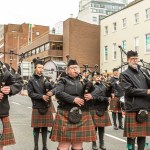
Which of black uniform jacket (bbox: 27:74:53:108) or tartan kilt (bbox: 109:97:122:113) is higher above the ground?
black uniform jacket (bbox: 27:74:53:108)

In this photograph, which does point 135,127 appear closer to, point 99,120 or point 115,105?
point 99,120

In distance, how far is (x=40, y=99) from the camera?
739cm

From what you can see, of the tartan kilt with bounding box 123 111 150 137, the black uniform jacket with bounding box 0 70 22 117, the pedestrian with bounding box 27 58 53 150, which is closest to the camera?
the black uniform jacket with bounding box 0 70 22 117

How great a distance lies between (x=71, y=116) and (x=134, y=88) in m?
1.22

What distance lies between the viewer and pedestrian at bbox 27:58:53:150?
7.28 m

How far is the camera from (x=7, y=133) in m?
5.43

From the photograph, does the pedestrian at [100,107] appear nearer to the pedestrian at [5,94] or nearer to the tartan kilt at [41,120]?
the tartan kilt at [41,120]

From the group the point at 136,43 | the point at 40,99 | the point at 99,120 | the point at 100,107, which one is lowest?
the point at 99,120

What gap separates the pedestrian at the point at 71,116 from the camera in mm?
5559

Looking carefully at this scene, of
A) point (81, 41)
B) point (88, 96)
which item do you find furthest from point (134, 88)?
point (81, 41)

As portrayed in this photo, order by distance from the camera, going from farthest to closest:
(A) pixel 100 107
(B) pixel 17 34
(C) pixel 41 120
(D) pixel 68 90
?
1. (B) pixel 17 34
2. (A) pixel 100 107
3. (C) pixel 41 120
4. (D) pixel 68 90

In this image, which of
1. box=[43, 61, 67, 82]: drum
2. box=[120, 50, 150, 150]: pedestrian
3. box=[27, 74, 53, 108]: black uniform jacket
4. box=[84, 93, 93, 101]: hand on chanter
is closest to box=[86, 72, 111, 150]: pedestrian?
box=[27, 74, 53, 108]: black uniform jacket

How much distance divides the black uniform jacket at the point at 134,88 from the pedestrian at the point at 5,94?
5.84ft

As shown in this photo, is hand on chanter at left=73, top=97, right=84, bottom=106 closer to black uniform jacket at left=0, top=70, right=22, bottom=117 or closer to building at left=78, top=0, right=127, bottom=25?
black uniform jacket at left=0, top=70, right=22, bottom=117
